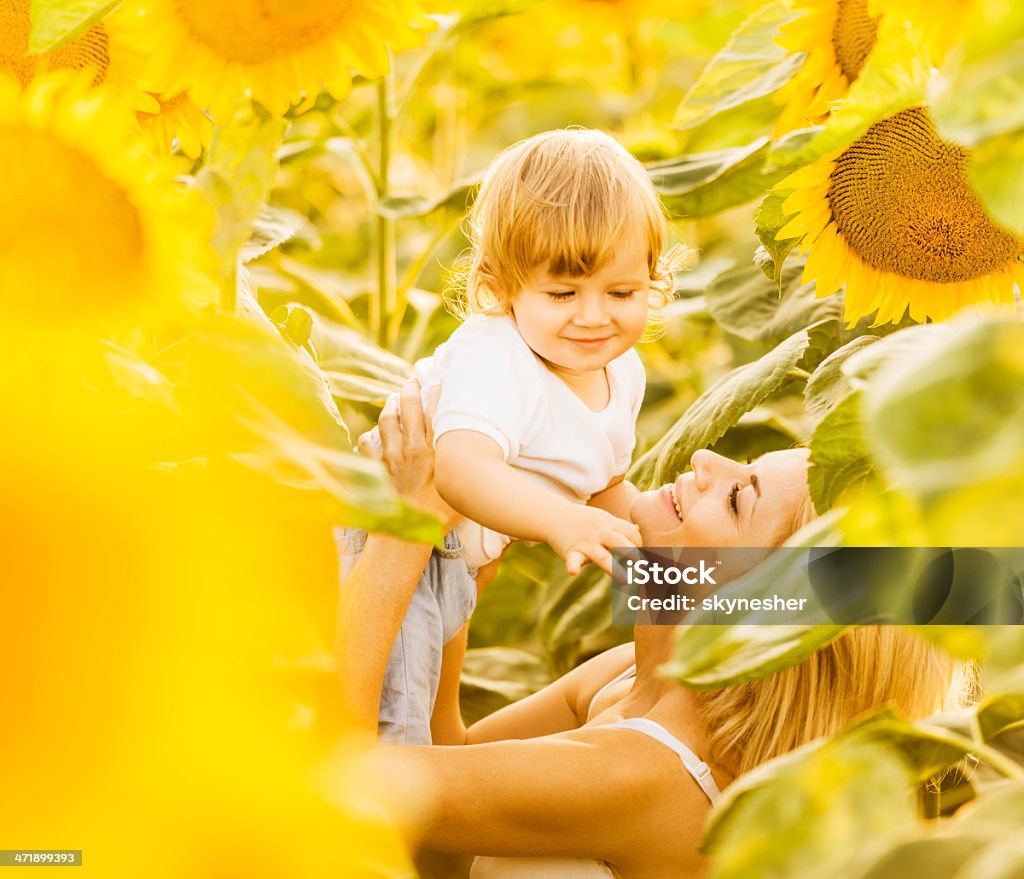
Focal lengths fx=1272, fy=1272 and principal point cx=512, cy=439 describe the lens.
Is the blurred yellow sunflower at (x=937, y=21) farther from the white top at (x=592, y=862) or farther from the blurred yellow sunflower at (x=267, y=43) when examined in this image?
the white top at (x=592, y=862)

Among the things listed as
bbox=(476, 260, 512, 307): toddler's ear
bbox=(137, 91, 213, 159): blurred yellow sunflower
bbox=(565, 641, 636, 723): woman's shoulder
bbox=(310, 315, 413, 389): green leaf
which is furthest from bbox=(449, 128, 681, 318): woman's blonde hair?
bbox=(565, 641, 636, 723): woman's shoulder

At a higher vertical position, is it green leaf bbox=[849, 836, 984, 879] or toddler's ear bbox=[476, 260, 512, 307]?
toddler's ear bbox=[476, 260, 512, 307]

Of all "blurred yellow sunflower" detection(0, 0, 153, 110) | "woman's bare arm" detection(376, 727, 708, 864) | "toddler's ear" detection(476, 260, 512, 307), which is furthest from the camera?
A: "toddler's ear" detection(476, 260, 512, 307)

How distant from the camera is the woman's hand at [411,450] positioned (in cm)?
89

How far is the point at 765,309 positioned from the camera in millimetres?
976

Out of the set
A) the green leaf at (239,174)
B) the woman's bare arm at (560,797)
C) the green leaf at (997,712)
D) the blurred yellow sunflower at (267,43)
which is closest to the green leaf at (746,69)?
the blurred yellow sunflower at (267,43)

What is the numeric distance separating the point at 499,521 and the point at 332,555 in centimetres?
43

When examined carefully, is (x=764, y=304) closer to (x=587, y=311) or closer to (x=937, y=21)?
(x=587, y=311)

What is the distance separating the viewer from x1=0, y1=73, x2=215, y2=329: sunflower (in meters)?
0.37

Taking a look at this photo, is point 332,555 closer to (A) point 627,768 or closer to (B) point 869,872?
(B) point 869,872

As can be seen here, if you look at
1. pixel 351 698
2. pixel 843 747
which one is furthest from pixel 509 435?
pixel 843 747

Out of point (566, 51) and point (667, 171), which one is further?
point (566, 51)

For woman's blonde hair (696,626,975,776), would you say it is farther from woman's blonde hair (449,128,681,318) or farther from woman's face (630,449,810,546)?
woman's blonde hair (449,128,681,318)

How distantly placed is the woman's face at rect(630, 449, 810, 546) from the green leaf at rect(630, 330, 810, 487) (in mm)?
41
